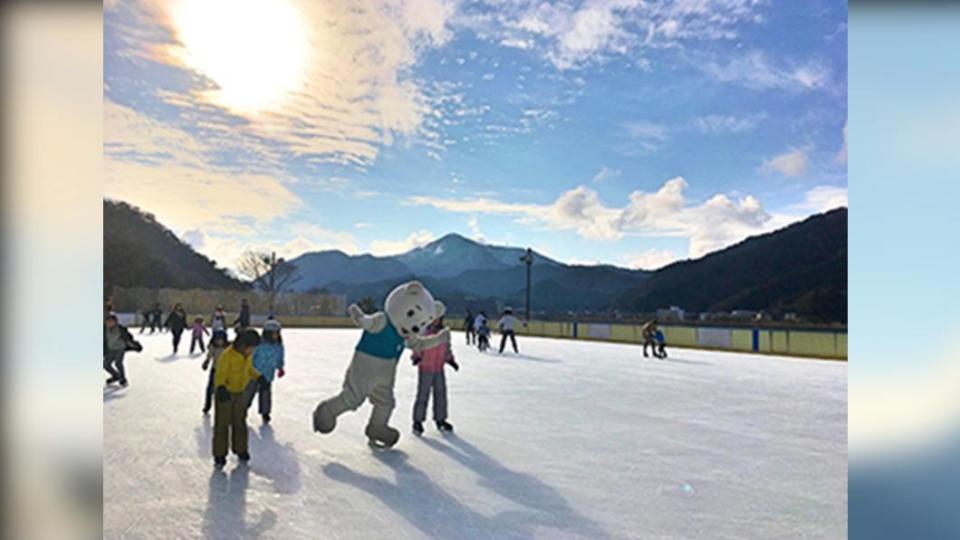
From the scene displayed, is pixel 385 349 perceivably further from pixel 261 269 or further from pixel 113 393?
pixel 261 269

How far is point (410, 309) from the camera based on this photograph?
4.84 meters

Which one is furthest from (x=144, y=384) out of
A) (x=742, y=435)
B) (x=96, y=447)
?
(x=96, y=447)

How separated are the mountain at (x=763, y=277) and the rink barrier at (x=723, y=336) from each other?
27.1 metres

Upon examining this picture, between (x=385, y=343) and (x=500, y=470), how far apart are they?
49.5 inches

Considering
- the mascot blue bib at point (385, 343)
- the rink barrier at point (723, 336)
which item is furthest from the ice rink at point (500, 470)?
the rink barrier at point (723, 336)

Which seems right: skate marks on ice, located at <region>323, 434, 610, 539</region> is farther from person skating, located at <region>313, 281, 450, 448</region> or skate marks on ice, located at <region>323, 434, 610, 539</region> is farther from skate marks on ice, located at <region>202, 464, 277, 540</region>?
skate marks on ice, located at <region>202, 464, 277, 540</region>

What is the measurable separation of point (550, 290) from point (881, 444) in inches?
3971

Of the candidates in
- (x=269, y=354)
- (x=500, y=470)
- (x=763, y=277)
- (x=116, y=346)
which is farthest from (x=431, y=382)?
(x=763, y=277)

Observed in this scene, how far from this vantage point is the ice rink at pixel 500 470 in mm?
3150

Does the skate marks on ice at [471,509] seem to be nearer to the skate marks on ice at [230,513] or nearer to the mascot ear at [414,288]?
the skate marks on ice at [230,513]

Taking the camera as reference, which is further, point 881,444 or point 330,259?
point 330,259

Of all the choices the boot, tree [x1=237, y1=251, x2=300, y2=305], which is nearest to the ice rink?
the boot

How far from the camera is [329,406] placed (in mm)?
5141

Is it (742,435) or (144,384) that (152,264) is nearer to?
(144,384)
